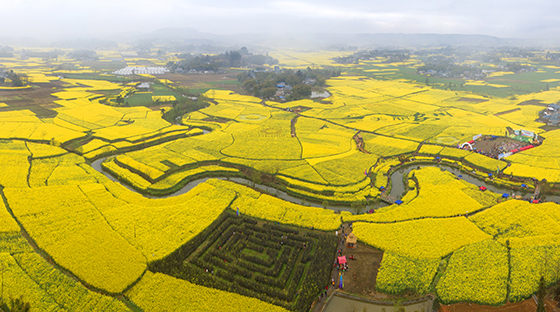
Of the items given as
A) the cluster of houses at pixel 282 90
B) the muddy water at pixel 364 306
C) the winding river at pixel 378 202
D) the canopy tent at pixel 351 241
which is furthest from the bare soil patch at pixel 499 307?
the cluster of houses at pixel 282 90

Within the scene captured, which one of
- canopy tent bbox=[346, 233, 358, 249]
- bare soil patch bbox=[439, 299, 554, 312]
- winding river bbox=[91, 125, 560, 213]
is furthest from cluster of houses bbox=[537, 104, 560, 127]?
canopy tent bbox=[346, 233, 358, 249]

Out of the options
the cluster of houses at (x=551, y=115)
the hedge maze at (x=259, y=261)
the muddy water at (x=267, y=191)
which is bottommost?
the muddy water at (x=267, y=191)

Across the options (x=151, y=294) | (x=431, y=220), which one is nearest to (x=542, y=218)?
(x=431, y=220)

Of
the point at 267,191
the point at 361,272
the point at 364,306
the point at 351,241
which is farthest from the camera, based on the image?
the point at 267,191

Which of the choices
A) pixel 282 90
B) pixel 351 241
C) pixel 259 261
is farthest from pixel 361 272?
pixel 282 90

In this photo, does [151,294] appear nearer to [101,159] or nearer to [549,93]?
[101,159]

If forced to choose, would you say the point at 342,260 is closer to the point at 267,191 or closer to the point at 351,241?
the point at 351,241

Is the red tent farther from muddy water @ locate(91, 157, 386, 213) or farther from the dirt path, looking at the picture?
muddy water @ locate(91, 157, 386, 213)

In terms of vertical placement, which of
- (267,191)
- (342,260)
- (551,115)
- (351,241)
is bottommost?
(267,191)

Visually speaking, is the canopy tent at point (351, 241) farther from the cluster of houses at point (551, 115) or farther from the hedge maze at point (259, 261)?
the cluster of houses at point (551, 115)
